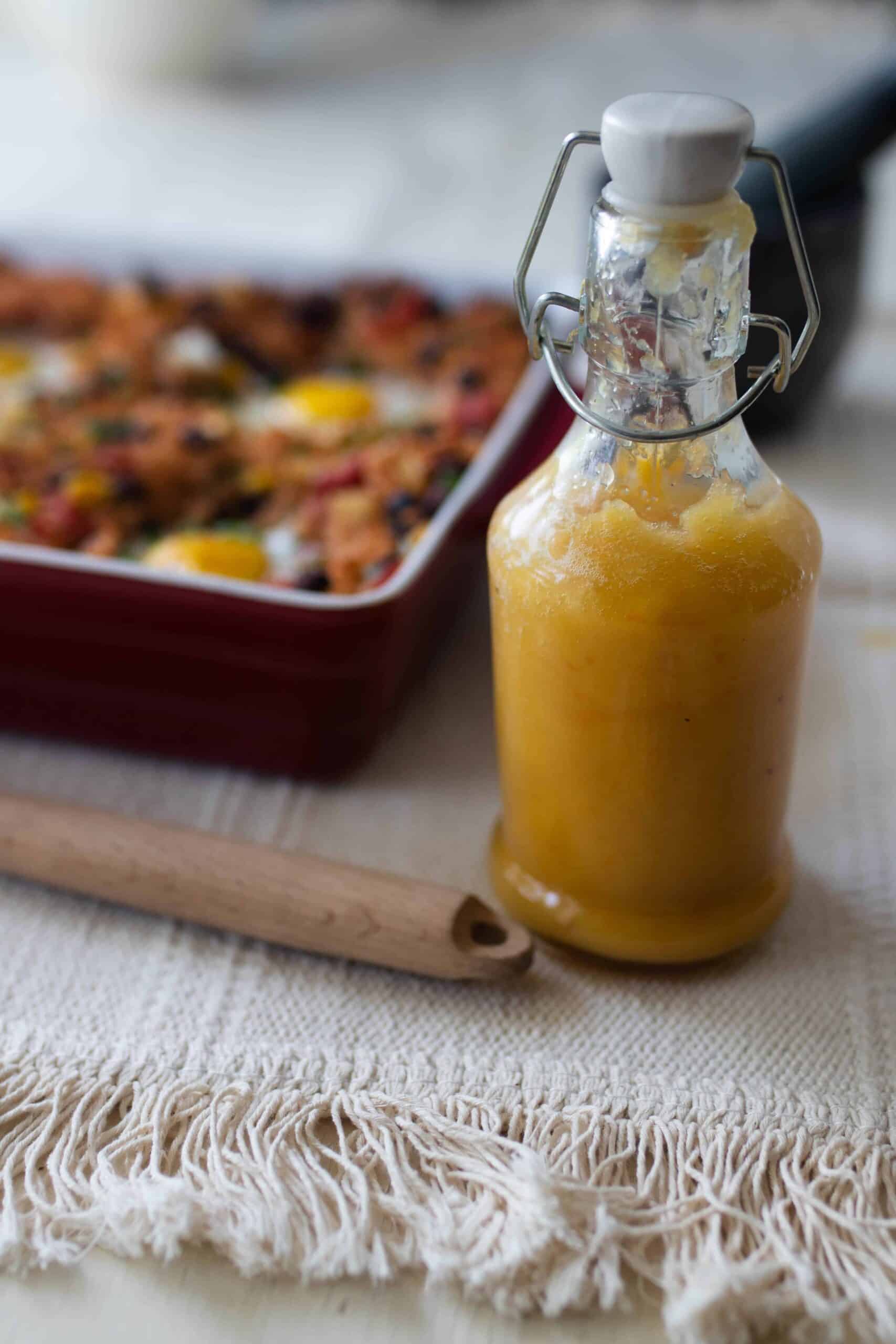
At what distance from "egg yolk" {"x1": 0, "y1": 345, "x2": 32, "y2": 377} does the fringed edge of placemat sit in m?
0.86

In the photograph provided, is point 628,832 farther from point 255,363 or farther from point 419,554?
point 255,363

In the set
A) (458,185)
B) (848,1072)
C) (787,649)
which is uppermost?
(787,649)

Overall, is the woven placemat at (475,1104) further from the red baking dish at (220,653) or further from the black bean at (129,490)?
the black bean at (129,490)

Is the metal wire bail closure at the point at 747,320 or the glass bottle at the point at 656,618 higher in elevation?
the metal wire bail closure at the point at 747,320

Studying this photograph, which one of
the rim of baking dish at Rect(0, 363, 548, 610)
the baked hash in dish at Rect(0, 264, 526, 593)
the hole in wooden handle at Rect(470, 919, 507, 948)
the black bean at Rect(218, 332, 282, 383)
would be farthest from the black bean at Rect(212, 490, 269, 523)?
the hole in wooden handle at Rect(470, 919, 507, 948)

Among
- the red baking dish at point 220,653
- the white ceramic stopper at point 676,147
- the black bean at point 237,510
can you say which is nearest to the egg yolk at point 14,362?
the black bean at point 237,510

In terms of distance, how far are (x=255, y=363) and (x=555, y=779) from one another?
2.46ft

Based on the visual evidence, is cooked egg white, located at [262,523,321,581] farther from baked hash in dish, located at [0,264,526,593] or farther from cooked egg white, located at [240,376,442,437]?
cooked egg white, located at [240,376,442,437]

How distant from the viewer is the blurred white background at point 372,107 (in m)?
1.87

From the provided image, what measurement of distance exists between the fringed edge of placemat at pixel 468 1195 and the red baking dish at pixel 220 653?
272 millimetres

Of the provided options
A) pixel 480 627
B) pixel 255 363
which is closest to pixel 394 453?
pixel 480 627

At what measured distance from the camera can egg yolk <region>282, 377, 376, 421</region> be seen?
1.32 meters

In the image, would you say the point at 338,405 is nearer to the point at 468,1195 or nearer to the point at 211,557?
the point at 211,557

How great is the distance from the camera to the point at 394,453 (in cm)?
116
